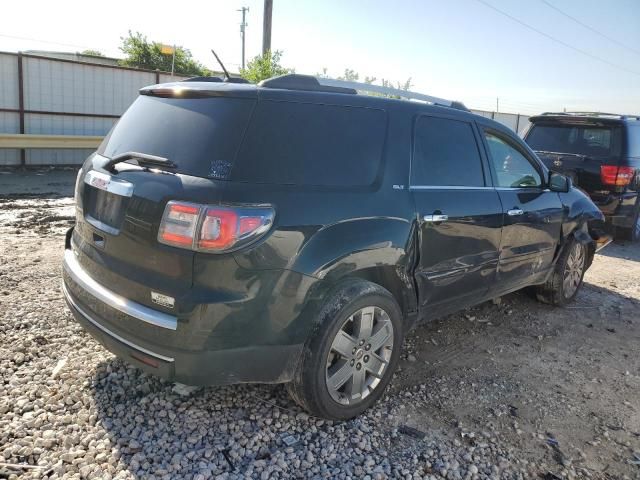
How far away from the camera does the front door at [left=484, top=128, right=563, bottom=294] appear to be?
13.6ft

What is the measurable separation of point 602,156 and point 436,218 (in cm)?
550

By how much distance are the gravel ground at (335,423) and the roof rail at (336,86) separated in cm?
186

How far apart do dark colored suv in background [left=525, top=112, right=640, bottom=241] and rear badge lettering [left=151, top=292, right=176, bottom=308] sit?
6908 mm

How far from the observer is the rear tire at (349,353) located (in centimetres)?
279

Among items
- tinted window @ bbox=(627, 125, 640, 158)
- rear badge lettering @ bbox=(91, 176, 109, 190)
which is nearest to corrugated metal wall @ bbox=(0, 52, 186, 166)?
rear badge lettering @ bbox=(91, 176, 109, 190)

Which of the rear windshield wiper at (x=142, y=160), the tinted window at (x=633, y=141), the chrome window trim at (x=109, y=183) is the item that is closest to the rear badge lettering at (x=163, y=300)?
the chrome window trim at (x=109, y=183)

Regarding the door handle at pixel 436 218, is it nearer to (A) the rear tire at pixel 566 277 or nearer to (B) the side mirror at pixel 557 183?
(B) the side mirror at pixel 557 183

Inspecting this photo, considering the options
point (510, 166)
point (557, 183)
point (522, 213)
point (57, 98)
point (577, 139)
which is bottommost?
point (522, 213)

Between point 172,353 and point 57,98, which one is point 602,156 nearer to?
point 172,353

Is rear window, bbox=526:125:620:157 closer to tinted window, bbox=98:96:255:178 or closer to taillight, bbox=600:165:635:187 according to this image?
taillight, bbox=600:165:635:187

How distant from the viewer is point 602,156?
7598 millimetres

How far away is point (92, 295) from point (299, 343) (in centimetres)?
116

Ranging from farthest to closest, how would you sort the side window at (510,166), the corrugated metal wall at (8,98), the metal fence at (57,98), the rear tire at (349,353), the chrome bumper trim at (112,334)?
1. the metal fence at (57,98)
2. the corrugated metal wall at (8,98)
3. the side window at (510,166)
4. the rear tire at (349,353)
5. the chrome bumper trim at (112,334)

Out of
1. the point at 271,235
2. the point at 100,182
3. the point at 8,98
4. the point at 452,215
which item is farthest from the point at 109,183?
the point at 8,98
